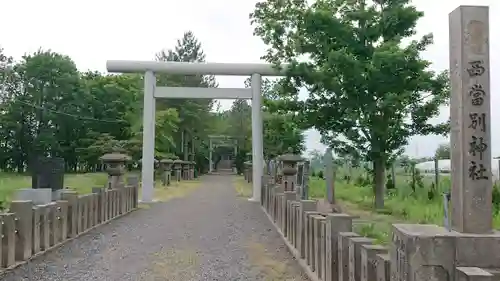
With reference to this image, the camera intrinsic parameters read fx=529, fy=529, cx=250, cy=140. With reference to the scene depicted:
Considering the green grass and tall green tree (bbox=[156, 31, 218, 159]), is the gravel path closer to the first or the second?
the green grass

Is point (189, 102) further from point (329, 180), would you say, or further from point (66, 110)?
point (329, 180)

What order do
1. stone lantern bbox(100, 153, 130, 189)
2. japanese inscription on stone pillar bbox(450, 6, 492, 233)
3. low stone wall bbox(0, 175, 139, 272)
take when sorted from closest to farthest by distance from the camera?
japanese inscription on stone pillar bbox(450, 6, 492, 233) < low stone wall bbox(0, 175, 139, 272) < stone lantern bbox(100, 153, 130, 189)

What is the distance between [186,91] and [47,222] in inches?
411

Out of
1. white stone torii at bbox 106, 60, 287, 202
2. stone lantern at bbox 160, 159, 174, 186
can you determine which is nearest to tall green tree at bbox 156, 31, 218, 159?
stone lantern at bbox 160, 159, 174, 186

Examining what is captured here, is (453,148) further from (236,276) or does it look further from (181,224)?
(181,224)

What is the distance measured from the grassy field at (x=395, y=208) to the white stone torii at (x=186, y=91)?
323 centimetres

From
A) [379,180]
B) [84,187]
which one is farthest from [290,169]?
[84,187]

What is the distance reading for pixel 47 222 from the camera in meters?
8.26

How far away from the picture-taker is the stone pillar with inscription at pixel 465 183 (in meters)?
3.76

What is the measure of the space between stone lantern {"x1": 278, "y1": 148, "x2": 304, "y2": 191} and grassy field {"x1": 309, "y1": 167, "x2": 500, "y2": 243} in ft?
5.24

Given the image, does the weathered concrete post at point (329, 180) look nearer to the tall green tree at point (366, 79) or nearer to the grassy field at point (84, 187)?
the tall green tree at point (366, 79)

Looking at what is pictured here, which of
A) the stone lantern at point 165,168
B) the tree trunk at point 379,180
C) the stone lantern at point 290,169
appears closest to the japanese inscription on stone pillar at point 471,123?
the tree trunk at point 379,180

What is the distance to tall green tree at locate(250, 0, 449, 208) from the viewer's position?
12336 millimetres

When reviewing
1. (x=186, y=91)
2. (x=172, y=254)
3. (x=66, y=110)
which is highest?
(x=66, y=110)
